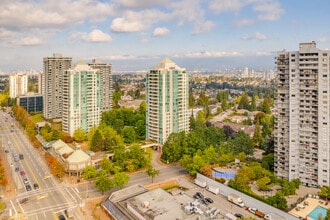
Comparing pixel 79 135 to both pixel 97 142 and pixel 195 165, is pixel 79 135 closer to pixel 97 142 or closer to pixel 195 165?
pixel 97 142

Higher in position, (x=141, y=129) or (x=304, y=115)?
(x=304, y=115)

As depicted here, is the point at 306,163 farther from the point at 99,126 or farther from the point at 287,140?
the point at 99,126

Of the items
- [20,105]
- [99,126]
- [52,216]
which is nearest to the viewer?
[52,216]

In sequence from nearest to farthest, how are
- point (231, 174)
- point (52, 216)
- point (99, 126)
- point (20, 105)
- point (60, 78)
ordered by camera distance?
point (52, 216)
point (231, 174)
point (99, 126)
point (60, 78)
point (20, 105)

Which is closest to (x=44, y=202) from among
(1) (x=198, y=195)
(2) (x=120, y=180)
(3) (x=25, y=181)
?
(3) (x=25, y=181)

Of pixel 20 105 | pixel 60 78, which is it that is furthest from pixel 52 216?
pixel 20 105

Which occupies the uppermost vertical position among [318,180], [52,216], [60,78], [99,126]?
[60,78]
